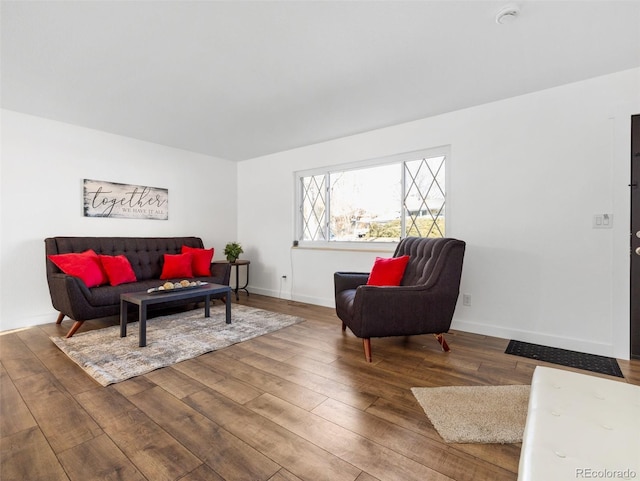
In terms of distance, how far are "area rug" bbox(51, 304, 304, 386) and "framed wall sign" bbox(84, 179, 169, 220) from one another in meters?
1.58

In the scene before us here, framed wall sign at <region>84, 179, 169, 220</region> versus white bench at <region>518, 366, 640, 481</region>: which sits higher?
framed wall sign at <region>84, 179, 169, 220</region>

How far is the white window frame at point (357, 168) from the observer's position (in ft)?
10.7

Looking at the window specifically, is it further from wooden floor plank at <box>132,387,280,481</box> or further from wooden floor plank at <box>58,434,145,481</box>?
wooden floor plank at <box>58,434,145,481</box>

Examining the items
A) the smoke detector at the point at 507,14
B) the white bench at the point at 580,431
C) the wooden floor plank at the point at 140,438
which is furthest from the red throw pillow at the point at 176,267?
the smoke detector at the point at 507,14

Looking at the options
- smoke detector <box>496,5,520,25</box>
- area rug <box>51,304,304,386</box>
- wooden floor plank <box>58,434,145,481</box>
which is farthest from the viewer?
area rug <box>51,304,304,386</box>

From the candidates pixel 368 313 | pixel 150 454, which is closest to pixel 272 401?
pixel 150 454

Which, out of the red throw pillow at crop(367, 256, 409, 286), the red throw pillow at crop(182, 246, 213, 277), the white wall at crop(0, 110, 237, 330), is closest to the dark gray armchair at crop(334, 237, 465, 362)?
the red throw pillow at crop(367, 256, 409, 286)

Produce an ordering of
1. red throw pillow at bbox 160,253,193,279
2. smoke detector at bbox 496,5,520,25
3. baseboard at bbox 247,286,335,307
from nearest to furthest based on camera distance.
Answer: smoke detector at bbox 496,5,520,25, red throw pillow at bbox 160,253,193,279, baseboard at bbox 247,286,335,307

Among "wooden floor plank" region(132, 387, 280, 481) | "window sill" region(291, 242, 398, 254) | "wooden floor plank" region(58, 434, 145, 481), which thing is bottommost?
"wooden floor plank" region(132, 387, 280, 481)

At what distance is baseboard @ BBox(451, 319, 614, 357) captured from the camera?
2.43 m

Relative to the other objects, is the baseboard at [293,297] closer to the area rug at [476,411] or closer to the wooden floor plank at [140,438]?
the area rug at [476,411]

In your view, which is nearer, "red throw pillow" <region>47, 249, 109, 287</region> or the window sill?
"red throw pillow" <region>47, 249, 109, 287</region>

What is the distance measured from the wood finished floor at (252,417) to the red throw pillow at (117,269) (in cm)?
84

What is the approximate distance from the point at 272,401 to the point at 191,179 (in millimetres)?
3977
